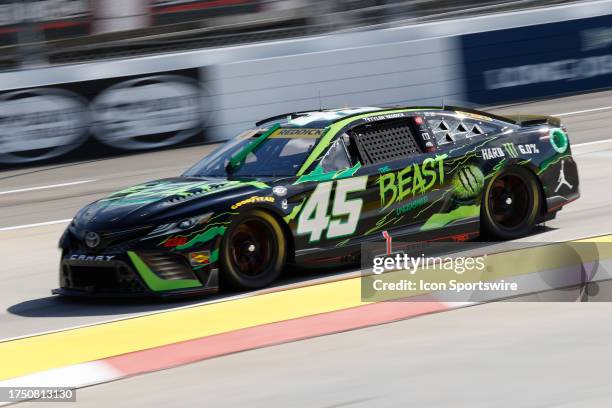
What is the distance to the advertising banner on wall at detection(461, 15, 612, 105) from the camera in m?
20.4

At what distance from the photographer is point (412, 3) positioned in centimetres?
2050

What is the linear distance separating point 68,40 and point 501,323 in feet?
41.3

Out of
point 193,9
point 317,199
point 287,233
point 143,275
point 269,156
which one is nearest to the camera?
point 143,275

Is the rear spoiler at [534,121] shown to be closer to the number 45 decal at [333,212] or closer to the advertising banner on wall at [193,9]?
the number 45 decal at [333,212]

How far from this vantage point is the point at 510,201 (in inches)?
380

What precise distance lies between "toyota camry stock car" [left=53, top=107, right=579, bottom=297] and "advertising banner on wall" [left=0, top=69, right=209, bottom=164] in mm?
8269

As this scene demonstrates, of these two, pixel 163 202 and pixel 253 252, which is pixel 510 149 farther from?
pixel 163 202

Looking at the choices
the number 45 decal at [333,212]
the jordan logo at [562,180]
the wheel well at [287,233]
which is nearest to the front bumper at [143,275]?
the wheel well at [287,233]

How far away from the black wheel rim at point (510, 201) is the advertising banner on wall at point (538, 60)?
35.6ft

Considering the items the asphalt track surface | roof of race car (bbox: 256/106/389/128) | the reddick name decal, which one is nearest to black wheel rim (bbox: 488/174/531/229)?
roof of race car (bbox: 256/106/389/128)

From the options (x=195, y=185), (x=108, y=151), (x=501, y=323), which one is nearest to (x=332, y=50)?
(x=108, y=151)

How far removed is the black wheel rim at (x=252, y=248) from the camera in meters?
8.18

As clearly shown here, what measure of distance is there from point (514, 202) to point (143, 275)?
11.6ft
